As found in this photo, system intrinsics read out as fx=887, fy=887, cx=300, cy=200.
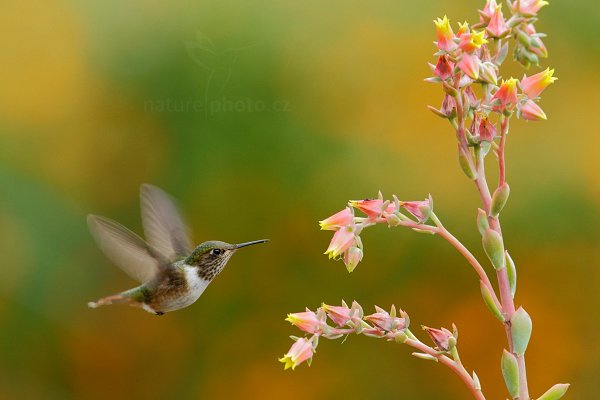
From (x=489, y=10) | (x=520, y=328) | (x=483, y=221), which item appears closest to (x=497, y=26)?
(x=489, y=10)

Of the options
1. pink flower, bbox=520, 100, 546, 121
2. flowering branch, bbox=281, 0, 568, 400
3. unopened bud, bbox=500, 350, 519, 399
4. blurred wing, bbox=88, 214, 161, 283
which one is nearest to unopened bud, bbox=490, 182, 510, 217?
flowering branch, bbox=281, 0, 568, 400

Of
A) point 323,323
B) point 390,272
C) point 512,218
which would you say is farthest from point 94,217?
point 512,218

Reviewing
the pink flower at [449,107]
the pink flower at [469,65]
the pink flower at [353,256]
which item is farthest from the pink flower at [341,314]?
the pink flower at [469,65]

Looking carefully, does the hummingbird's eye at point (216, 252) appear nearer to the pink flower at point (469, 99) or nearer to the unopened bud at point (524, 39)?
the pink flower at point (469, 99)

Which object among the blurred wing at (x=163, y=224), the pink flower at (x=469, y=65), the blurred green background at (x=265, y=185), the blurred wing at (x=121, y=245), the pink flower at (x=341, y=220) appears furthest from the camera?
the blurred green background at (x=265, y=185)

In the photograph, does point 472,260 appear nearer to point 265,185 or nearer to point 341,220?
point 341,220

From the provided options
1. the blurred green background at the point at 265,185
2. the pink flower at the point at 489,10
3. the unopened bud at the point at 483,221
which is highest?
the pink flower at the point at 489,10

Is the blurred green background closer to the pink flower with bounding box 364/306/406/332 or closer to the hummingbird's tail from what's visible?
the hummingbird's tail
